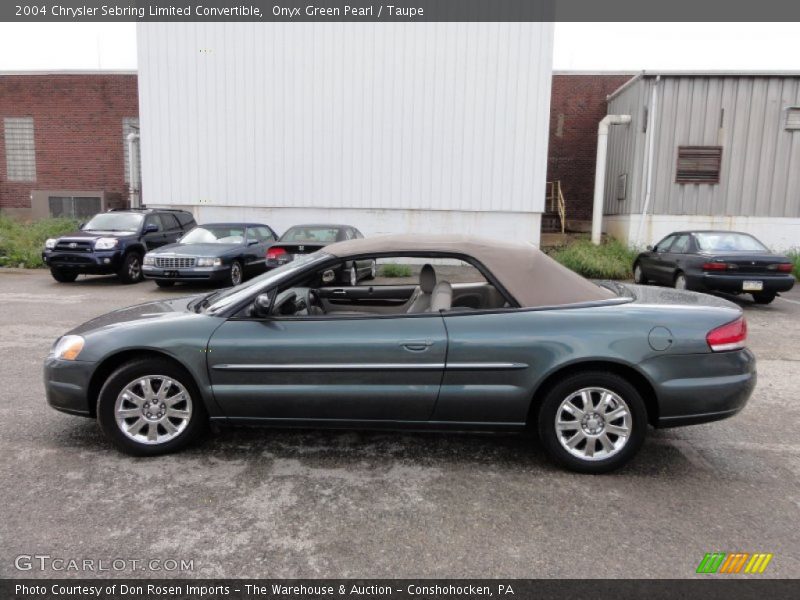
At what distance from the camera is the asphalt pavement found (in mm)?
2760

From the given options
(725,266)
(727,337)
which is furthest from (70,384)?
(725,266)

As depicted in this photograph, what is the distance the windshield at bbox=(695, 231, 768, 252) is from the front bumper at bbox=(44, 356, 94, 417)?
10.3 m

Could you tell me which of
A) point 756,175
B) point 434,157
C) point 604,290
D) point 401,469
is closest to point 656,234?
point 756,175

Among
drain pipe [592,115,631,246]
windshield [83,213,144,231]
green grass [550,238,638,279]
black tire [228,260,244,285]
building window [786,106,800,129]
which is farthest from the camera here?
drain pipe [592,115,631,246]

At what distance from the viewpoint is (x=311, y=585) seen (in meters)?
2.58

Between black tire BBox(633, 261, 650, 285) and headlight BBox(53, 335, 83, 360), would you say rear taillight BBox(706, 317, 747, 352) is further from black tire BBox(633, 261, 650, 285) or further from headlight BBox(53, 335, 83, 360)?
black tire BBox(633, 261, 650, 285)

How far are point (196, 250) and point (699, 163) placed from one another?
13499 mm

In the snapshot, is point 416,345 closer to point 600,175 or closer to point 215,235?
point 215,235

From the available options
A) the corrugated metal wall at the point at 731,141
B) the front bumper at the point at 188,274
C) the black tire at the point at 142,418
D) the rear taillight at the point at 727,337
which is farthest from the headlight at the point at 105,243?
the corrugated metal wall at the point at 731,141

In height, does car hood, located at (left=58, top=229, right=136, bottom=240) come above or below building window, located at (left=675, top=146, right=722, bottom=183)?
below

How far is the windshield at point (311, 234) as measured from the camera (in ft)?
41.5

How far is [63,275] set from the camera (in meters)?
13.1

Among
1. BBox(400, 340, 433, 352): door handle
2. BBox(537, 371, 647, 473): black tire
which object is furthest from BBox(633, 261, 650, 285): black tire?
BBox(400, 340, 433, 352): door handle

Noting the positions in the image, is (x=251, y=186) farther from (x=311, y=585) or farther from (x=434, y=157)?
(x=311, y=585)
